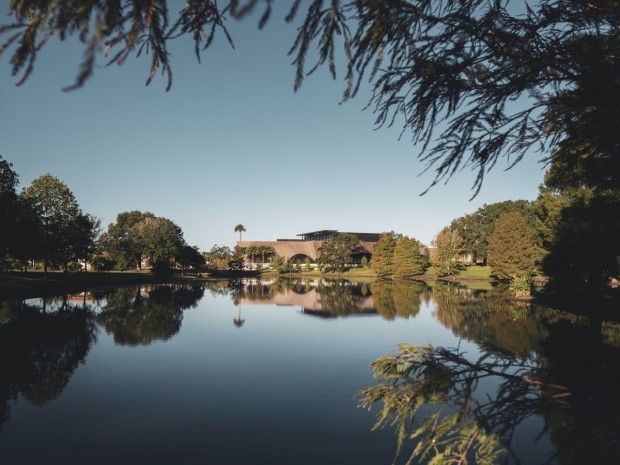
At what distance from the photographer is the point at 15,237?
2762 centimetres

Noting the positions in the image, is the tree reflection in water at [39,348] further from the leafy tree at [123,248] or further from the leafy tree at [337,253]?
the leafy tree at [337,253]

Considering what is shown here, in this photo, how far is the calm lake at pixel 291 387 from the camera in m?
4.62

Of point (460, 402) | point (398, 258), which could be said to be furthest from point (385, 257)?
point (460, 402)

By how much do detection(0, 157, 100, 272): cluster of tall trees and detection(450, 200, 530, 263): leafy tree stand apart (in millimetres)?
67100

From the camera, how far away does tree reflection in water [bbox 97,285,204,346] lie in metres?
19.1

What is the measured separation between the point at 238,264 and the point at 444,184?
8277 cm

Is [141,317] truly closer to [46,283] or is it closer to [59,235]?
[46,283]

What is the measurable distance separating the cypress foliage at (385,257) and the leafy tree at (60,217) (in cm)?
4797

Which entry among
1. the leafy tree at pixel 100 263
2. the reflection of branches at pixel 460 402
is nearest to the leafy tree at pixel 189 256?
the leafy tree at pixel 100 263

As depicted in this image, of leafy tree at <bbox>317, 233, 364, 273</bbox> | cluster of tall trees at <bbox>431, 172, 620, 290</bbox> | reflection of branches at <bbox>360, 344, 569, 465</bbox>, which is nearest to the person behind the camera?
reflection of branches at <bbox>360, 344, 569, 465</bbox>

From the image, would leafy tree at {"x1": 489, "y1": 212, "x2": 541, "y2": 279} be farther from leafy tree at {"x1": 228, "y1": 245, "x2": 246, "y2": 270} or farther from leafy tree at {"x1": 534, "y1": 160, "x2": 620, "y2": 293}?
leafy tree at {"x1": 228, "y1": 245, "x2": 246, "y2": 270}

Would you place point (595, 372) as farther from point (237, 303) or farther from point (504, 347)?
point (237, 303)

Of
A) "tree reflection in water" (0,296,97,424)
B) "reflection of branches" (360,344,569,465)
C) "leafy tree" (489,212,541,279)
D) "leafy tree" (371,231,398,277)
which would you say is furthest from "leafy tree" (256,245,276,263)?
"reflection of branches" (360,344,569,465)

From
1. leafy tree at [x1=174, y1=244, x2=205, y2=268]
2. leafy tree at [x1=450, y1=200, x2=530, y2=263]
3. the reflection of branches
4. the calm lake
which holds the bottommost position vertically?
the calm lake
